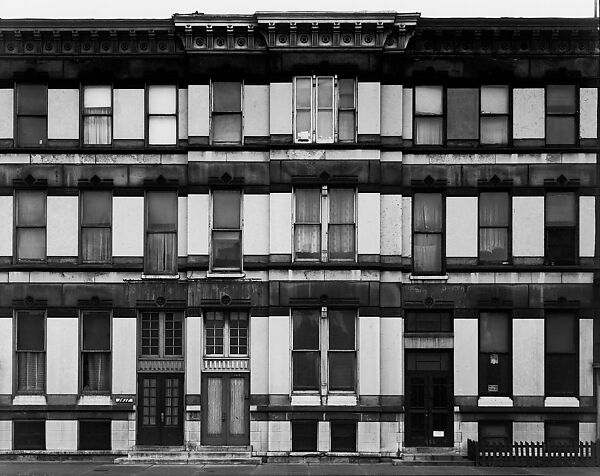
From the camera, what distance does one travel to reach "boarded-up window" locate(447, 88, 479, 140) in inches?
1090

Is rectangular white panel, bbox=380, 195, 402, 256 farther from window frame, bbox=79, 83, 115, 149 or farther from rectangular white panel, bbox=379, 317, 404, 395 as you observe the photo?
window frame, bbox=79, 83, 115, 149

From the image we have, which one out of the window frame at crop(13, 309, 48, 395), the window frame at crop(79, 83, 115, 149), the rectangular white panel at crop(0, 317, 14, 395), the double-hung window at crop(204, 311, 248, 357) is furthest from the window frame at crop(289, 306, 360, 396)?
the rectangular white panel at crop(0, 317, 14, 395)

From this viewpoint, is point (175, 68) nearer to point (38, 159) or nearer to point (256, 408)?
point (38, 159)

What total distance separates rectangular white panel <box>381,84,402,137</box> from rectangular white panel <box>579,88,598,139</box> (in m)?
6.16

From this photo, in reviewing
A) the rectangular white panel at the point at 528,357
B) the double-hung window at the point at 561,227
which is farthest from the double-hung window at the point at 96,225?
the double-hung window at the point at 561,227

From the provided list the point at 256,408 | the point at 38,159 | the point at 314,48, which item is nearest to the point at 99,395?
the point at 256,408

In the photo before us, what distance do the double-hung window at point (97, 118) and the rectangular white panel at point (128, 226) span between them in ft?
7.10

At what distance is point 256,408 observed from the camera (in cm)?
2662

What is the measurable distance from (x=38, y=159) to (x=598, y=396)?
802 inches

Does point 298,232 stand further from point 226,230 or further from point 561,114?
point 561,114

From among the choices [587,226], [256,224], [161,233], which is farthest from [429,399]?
[161,233]

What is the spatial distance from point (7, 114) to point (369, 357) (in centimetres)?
1476

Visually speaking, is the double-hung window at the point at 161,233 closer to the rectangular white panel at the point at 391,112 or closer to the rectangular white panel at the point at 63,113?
the rectangular white panel at the point at 63,113

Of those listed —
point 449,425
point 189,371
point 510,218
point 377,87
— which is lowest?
point 449,425
